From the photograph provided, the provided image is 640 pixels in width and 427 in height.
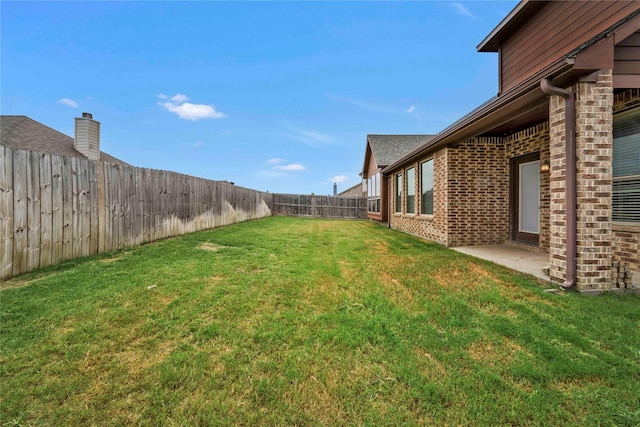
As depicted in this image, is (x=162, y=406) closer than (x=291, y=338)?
Yes

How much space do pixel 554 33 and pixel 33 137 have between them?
56.4 ft

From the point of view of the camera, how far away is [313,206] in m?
20.8

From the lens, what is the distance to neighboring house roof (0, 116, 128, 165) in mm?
9852

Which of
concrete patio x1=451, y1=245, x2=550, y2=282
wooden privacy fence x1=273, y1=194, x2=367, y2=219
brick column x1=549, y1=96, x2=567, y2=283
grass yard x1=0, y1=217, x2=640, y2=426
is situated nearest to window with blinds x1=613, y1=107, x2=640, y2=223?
concrete patio x1=451, y1=245, x2=550, y2=282

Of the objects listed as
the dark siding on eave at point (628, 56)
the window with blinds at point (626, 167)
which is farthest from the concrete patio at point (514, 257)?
the dark siding on eave at point (628, 56)

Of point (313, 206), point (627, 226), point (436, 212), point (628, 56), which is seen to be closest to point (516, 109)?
point (628, 56)

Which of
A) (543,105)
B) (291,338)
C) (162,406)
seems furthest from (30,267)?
(543,105)

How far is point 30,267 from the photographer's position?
13.1ft

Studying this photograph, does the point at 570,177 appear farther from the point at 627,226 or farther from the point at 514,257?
the point at 514,257

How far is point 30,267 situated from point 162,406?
4051 millimetres

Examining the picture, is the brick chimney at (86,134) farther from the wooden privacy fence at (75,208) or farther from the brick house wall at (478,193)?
the brick house wall at (478,193)

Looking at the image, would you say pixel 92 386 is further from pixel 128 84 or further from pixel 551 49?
pixel 128 84

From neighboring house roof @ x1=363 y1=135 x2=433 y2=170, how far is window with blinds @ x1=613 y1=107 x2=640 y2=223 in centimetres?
1057

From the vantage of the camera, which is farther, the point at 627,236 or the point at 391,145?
the point at 391,145
